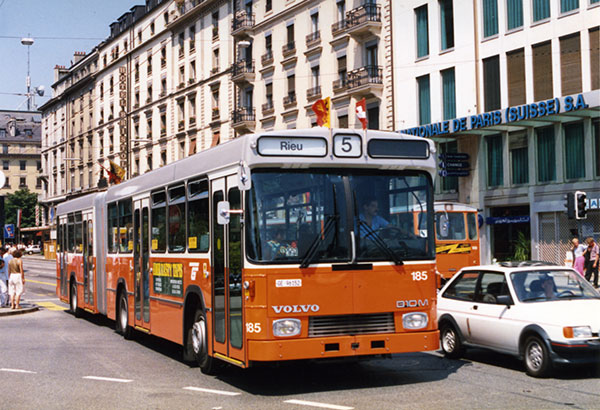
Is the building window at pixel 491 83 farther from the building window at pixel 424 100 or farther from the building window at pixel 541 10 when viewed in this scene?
the building window at pixel 424 100

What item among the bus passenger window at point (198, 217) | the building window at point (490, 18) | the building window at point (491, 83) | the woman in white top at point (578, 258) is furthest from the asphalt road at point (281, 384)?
the building window at point (490, 18)

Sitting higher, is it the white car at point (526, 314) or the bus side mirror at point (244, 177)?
the bus side mirror at point (244, 177)

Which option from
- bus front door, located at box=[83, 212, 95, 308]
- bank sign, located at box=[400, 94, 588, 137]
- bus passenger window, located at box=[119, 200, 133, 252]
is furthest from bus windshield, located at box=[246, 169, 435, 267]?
bank sign, located at box=[400, 94, 588, 137]

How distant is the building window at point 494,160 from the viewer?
32812mm

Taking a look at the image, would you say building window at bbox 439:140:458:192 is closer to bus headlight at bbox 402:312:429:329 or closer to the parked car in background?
bus headlight at bbox 402:312:429:329

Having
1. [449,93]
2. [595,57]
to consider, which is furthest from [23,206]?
[595,57]

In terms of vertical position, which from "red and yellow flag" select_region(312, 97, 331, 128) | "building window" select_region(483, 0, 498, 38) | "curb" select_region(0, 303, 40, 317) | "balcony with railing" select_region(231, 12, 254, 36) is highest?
"balcony with railing" select_region(231, 12, 254, 36)

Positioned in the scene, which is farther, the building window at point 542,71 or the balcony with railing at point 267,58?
the balcony with railing at point 267,58

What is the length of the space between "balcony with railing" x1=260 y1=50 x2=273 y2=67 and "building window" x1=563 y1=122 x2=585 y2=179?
2199 cm

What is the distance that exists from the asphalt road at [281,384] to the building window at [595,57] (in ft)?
58.8

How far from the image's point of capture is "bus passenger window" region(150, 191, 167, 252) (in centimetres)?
1241

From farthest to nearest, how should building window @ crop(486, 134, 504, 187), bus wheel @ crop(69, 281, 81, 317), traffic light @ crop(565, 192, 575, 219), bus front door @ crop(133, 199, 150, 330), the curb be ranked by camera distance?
1. building window @ crop(486, 134, 504, 187)
2. traffic light @ crop(565, 192, 575, 219)
3. the curb
4. bus wheel @ crop(69, 281, 81, 317)
5. bus front door @ crop(133, 199, 150, 330)

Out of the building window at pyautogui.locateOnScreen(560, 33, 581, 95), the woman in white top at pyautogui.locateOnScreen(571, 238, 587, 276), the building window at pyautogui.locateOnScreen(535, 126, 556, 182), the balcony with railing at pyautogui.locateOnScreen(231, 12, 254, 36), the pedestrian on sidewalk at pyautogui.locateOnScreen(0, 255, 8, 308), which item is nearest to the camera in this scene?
the pedestrian on sidewalk at pyautogui.locateOnScreen(0, 255, 8, 308)

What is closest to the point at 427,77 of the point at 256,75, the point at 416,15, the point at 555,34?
the point at 416,15
